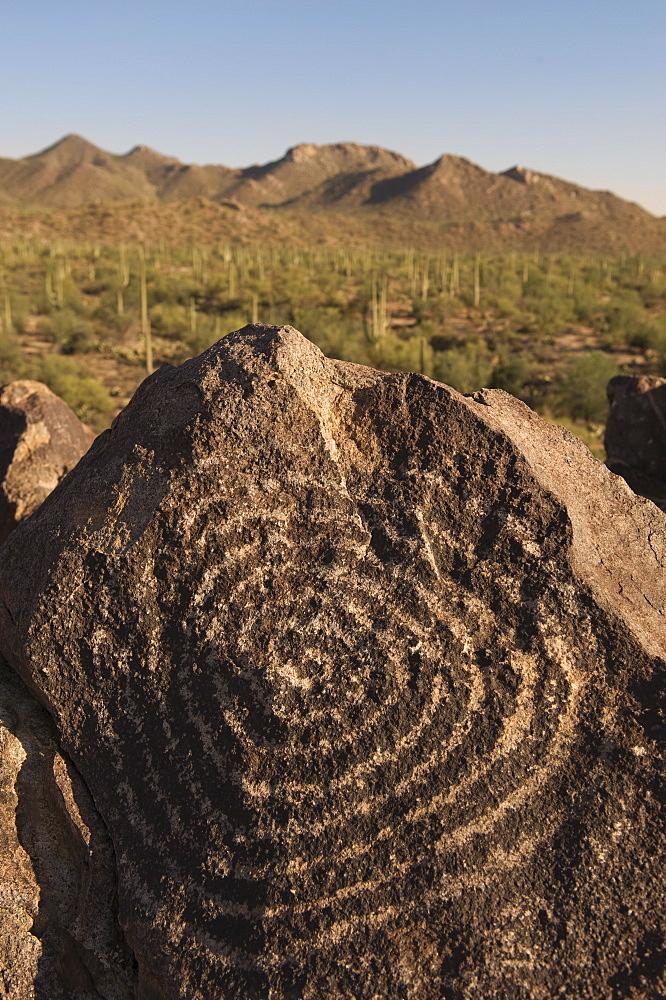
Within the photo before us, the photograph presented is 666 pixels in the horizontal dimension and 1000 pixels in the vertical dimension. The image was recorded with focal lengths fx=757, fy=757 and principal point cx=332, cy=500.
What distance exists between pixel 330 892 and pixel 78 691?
1.07 meters

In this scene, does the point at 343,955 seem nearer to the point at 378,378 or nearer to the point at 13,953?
the point at 13,953

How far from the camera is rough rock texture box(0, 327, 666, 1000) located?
2.12 metres

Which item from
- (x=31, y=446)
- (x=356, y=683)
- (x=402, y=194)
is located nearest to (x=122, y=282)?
(x=31, y=446)

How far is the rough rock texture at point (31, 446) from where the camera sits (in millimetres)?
4988

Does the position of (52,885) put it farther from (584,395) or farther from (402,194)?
(402,194)

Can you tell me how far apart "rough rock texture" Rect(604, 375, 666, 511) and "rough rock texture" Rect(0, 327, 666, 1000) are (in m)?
4.80

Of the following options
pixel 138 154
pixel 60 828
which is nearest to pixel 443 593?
pixel 60 828

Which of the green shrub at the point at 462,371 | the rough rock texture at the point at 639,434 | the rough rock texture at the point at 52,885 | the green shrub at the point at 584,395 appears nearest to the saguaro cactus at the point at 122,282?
the green shrub at the point at 462,371

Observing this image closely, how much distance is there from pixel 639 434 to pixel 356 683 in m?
6.00

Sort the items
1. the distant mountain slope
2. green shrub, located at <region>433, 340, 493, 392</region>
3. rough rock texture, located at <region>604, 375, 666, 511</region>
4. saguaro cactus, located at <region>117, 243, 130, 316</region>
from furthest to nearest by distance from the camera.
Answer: the distant mountain slope → saguaro cactus, located at <region>117, 243, 130, 316</region> → green shrub, located at <region>433, 340, 493, 392</region> → rough rock texture, located at <region>604, 375, 666, 511</region>

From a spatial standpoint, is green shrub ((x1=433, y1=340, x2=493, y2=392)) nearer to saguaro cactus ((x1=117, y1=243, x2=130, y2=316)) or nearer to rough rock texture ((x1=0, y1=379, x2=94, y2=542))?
saguaro cactus ((x1=117, y1=243, x2=130, y2=316))

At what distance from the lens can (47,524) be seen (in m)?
2.94

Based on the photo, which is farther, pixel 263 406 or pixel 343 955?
pixel 263 406

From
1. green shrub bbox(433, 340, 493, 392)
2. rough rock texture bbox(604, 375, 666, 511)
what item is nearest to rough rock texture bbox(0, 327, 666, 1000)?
rough rock texture bbox(604, 375, 666, 511)
